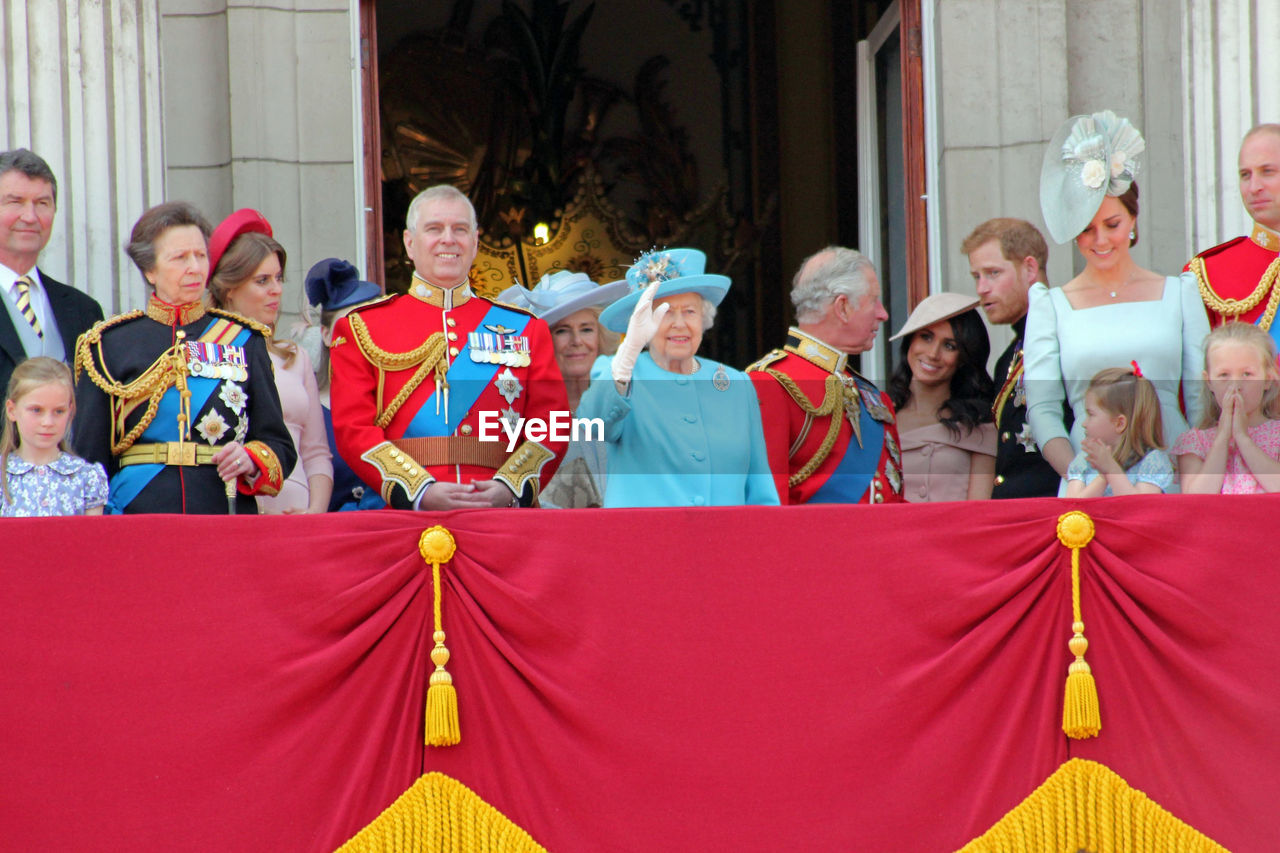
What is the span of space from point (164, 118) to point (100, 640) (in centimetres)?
299

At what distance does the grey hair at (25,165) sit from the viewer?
477cm

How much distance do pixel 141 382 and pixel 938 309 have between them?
2.42 m

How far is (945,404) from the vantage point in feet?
17.0

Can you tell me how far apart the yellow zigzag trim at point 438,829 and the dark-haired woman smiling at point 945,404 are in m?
1.83

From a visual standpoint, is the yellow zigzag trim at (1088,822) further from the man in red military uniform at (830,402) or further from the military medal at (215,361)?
the military medal at (215,361)

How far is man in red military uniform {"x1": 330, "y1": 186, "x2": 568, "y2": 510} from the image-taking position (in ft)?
14.5

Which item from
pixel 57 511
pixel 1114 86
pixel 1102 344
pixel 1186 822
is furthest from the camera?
pixel 1114 86

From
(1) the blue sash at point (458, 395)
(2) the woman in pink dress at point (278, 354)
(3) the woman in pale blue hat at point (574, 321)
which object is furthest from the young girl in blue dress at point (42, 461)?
(3) the woman in pale blue hat at point (574, 321)

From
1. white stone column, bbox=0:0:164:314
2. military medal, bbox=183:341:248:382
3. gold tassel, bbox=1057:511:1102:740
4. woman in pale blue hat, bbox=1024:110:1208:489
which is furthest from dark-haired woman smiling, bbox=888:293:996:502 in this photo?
white stone column, bbox=0:0:164:314

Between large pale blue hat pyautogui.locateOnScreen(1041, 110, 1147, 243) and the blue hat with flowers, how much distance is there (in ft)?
6.88

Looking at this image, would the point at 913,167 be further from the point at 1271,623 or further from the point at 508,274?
the point at 508,274

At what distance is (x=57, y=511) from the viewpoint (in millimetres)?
4066

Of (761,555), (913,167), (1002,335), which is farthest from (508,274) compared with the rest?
(761,555)

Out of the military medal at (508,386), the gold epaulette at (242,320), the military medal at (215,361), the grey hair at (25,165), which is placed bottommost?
Answer: the military medal at (508,386)
